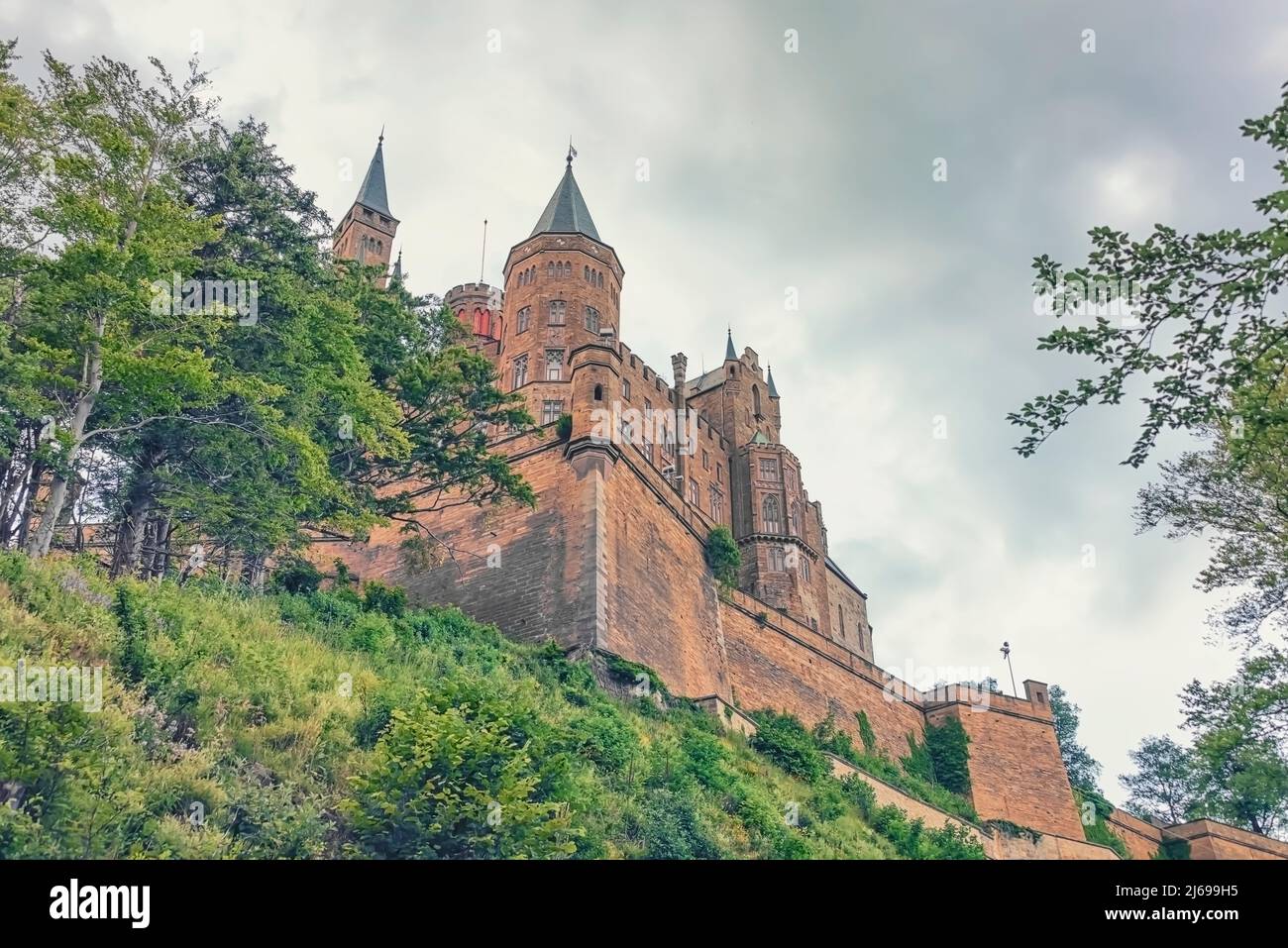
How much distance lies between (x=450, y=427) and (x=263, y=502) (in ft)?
22.3

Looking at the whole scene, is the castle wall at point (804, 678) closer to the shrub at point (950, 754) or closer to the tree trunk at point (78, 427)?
the shrub at point (950, 754)

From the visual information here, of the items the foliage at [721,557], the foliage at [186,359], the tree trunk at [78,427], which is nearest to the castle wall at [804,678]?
the foliage at [721,557]

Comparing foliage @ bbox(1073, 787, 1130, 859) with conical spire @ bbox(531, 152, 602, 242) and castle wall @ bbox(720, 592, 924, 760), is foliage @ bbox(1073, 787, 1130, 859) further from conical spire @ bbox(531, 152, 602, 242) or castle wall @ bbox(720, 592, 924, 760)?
Result: conical spire @ bbox(531, 152, 602, 242)

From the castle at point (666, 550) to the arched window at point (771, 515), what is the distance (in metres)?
0.10

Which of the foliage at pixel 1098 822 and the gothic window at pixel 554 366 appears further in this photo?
the gothic window at pixel 554 366

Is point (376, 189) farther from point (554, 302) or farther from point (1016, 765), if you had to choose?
point (1016, 765)

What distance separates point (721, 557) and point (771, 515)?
1683 centimetres

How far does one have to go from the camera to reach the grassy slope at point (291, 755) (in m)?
9.98

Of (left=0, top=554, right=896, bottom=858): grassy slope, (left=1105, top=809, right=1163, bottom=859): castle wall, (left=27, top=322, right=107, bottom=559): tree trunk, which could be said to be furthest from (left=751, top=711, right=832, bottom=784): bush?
(left=1105, top=809, right=1163, bottom=859): castle wall

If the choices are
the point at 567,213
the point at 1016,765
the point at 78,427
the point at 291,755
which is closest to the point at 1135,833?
the point at 1016,765

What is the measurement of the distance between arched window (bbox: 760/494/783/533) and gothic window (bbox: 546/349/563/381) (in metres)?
12.5

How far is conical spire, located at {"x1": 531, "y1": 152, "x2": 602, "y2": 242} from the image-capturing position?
53344 millimetres

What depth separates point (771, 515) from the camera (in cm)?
5366
